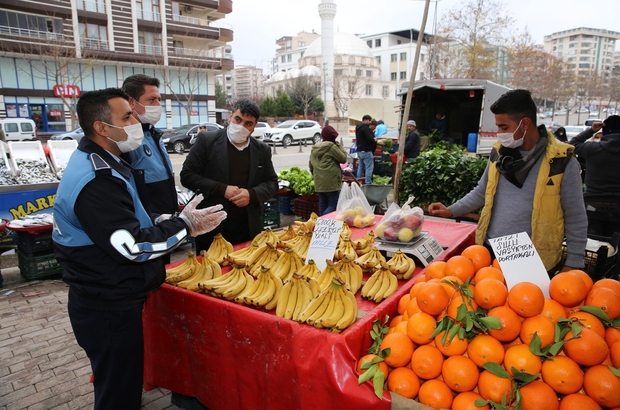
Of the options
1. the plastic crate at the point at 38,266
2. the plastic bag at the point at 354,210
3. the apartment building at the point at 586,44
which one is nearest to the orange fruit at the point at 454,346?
the plastic bag at the point at 354,210

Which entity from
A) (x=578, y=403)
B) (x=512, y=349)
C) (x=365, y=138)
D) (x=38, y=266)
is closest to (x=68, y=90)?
(x=365, y=138)

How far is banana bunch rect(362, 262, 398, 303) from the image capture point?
2389 millimetres

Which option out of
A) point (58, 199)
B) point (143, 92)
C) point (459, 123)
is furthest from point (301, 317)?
point (459, 123)

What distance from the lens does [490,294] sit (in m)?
1.84

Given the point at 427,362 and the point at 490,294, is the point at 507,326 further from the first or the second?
the point at 427,362

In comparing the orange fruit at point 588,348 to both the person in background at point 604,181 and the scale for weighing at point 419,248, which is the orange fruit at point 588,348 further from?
the person in background at point 604,181

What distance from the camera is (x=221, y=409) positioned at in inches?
97.1

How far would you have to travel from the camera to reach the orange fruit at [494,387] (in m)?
1.61

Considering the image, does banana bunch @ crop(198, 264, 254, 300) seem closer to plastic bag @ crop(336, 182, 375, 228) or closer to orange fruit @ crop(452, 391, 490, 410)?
orange fruit @ crop(452, 391, 490, 410)

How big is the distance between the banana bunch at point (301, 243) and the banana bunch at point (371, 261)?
1.67 ft

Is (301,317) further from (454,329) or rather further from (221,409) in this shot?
(221,409)

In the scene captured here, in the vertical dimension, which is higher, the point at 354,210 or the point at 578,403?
the point at 354,210

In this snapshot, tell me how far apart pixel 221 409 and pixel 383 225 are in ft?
5.65

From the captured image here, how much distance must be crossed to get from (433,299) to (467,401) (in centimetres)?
43
